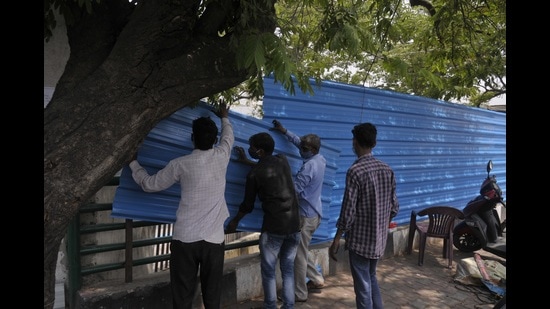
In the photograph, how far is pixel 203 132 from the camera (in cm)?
289

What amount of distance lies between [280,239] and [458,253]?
4.47m

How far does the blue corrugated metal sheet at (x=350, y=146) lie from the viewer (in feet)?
10.9

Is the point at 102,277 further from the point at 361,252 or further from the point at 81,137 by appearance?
the point at 361,252

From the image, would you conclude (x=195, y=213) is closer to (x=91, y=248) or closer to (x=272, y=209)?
(x=272, y=209)

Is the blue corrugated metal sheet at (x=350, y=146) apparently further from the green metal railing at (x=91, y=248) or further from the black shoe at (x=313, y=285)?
the black shoe at (x=313, y=285)

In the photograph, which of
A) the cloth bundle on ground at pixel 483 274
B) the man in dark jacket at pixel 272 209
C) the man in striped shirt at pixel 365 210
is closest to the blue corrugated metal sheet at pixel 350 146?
the man in dark jacket at pixel 272 209

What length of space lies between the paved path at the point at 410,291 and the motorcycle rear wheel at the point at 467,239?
732 mm

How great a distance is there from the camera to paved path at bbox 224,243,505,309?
4352mm

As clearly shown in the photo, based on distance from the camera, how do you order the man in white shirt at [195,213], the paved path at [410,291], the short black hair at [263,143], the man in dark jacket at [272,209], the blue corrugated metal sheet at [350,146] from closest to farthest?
the man in white shirt at [195,213] < the blue corrugated metal sheet at [350,146] < the man in dark jacket at [272,209] < the short black hair at [263,143] < the paved path at [410,291]

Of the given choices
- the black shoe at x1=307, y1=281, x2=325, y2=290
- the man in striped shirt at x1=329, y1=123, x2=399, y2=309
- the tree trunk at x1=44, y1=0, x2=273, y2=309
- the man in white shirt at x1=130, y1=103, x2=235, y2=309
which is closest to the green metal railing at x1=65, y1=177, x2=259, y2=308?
the man in white shirt at x1=130, y1=103, x2=235, y2=309

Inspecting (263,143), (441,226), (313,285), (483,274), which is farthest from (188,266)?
(441,226)

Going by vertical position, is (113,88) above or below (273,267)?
above

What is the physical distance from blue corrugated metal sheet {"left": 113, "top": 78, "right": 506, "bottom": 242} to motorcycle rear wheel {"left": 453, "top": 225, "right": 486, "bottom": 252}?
838 millimetres

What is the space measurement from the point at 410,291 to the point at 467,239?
7.49ft
